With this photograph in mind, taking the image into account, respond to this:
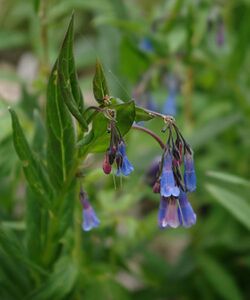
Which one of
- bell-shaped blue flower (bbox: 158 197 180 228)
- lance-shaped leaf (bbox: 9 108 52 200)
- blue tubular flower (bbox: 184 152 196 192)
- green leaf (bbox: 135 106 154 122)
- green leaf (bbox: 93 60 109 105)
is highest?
green leaf (bbox: 93 60 109 105)

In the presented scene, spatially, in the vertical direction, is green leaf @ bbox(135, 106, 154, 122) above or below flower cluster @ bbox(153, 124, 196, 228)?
above

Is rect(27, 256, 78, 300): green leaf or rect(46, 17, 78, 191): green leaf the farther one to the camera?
rect(27, 256, 78, 300): green leaf

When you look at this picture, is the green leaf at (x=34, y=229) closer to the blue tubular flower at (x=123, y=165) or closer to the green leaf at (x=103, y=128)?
the green leaf at (x=103, y=128)

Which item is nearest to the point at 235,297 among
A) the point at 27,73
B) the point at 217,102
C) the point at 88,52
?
the point at 217,102

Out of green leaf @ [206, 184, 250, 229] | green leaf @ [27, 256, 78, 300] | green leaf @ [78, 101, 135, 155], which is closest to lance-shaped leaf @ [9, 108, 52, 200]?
green leaf @ [78, 101, 135, 155]

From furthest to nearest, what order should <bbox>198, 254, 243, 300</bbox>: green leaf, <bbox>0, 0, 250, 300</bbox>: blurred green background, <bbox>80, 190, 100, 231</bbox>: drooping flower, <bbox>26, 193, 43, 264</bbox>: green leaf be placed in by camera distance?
<bbox>198, 254, 243, 300</bbox>: green leaf
<bbox>0, 0, 250, 300</bbox>: blurred green background
<bbox>26, 193, 43, 264</bbox>: green leaf
<bbox>80, 190, 100, 231</bbox>: drooping flower

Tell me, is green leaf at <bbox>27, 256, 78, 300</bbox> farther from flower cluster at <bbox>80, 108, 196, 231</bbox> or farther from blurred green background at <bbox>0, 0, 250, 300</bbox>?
flower cluster at <bbox>80, 108, 196, 231</bbox>

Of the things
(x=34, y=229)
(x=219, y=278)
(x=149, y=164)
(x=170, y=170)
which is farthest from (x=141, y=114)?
(x=219, y=278)
